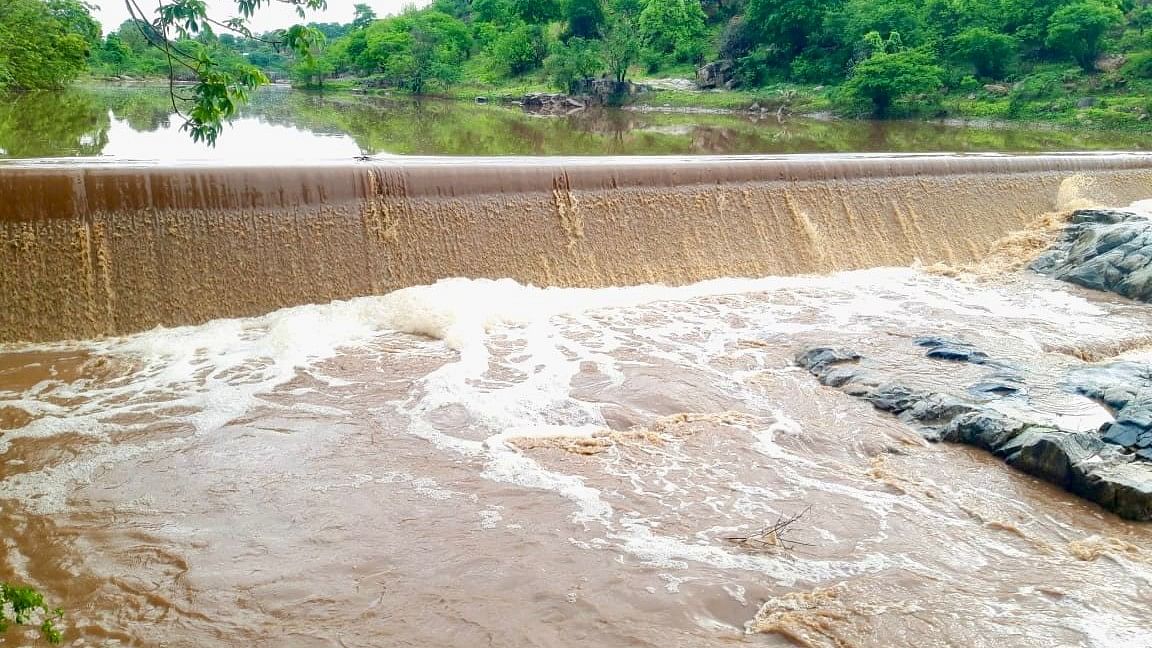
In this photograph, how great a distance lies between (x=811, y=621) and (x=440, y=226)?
530 centimetres

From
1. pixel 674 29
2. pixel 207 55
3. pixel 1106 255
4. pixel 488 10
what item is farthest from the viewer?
pixel 488 10

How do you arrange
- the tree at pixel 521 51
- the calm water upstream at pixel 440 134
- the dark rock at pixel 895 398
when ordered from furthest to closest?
1. the tree at pixel 521 51
2. the calm water upstream at pixel 440 134
3. the dark rock at pixel 895 398

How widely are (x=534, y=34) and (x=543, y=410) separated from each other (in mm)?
38886

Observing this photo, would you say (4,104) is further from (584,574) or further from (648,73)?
(648,73)

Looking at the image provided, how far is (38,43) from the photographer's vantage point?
2123cm

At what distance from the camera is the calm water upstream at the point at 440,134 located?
13.2 meters

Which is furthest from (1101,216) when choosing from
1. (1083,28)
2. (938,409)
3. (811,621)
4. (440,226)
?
(1083,28)

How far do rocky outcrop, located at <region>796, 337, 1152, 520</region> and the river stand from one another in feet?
0.50

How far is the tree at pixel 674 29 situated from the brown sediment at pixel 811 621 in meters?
35.6

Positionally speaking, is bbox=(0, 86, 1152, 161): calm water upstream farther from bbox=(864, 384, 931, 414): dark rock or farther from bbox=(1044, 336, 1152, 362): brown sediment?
bbox=(1044, 336, 1152, 362): brown sediment

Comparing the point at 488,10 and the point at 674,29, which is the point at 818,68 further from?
the point at 488,10

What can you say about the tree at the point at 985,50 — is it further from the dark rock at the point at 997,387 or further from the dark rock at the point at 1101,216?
the dark rock at the point at 997,387

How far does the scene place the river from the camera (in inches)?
132

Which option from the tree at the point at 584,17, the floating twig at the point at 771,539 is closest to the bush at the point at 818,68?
the tree at the point at 584,17
